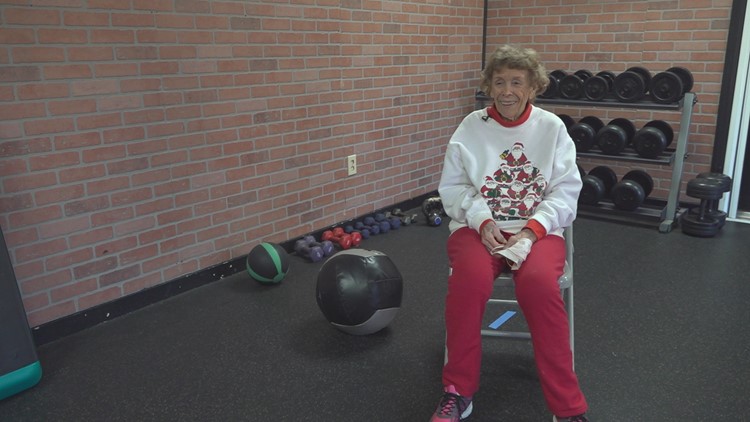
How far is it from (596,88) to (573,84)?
148 millimetres

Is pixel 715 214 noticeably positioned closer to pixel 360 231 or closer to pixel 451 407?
pixel 360 231

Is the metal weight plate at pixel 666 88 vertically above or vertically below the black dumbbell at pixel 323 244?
above

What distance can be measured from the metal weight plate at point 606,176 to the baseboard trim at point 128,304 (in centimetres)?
233

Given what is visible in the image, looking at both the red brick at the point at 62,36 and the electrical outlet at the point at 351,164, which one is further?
the electrical outlet at the point at 351,164

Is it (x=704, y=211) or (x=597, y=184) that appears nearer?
(x=704, y=211)

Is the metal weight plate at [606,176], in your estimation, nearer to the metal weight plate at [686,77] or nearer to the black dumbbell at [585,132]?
the black dumbbell at [585,132]

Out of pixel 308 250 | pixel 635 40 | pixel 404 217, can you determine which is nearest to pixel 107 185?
pixel 308 250

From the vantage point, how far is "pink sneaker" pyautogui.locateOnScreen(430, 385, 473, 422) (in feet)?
5.36

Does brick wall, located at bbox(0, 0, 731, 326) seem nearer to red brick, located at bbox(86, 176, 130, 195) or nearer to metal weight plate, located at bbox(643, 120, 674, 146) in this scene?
red brick, located at bbox(86, 176, 130, 195)

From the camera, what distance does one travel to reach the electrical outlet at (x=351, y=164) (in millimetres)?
3395

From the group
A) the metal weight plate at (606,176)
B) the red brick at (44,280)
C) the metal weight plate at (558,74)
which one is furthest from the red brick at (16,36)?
the metal weight plate at (606,176)

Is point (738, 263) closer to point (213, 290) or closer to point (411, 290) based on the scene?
point (411, 290)


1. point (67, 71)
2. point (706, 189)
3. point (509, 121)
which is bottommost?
point (706, 189)

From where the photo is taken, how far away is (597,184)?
3.63 meters
